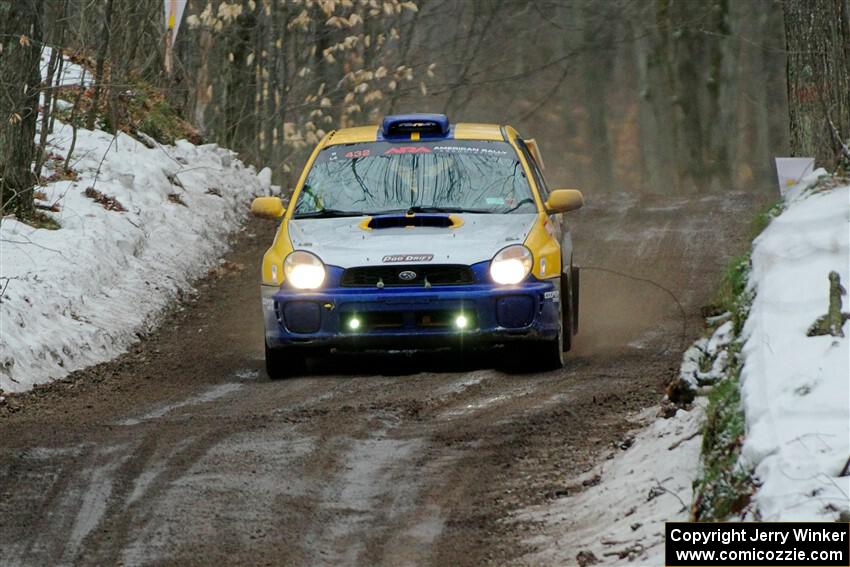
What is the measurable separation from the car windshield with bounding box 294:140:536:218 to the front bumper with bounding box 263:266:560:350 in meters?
0.97

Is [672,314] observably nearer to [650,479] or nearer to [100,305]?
[100,305]

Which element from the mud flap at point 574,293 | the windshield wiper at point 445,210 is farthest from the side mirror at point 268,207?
the mud flap at point 574,293

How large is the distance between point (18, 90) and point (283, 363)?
14.6ft

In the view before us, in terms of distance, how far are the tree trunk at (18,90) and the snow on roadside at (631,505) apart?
7.50m

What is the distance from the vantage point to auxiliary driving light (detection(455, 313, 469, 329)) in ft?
34.5

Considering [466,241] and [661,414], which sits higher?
[466,241]

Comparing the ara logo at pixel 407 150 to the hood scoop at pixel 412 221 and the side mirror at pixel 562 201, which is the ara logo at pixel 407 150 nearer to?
the hood scoop at pixel 412 221

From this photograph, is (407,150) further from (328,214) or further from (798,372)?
(798,372)

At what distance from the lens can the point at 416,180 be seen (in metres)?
11.6

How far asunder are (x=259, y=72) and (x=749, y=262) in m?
15.7

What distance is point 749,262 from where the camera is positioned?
898 cm

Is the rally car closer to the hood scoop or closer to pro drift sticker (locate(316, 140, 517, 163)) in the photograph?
the hood scoop

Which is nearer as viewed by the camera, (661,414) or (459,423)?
(661,414)

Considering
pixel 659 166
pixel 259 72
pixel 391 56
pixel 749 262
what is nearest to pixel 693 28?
pixel 659 166
